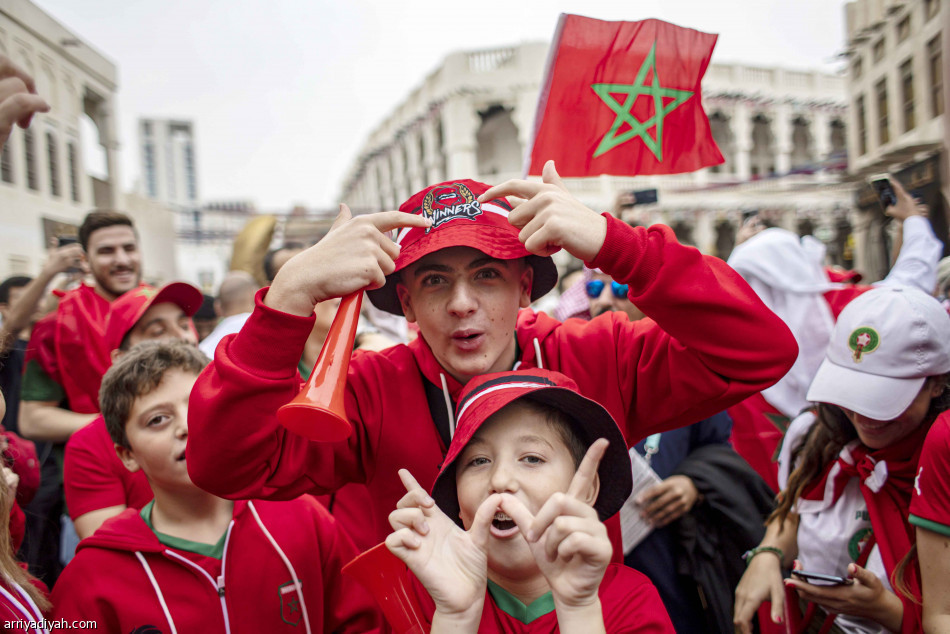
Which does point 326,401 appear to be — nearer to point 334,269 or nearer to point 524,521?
point 334,269

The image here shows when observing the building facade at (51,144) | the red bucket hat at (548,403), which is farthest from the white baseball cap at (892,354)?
the building facade at (51,144)

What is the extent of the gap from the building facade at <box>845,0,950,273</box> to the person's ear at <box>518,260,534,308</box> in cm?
166

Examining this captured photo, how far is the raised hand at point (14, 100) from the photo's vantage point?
68.2 inches

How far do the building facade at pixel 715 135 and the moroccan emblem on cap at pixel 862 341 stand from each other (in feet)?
56.4

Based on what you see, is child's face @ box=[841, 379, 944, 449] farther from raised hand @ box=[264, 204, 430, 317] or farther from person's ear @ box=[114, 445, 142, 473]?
person's ear @ box=[114, 445, 142, 473]

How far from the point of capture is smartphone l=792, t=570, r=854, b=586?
6.06ft

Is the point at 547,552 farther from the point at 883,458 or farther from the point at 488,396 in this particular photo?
the point at 883,458

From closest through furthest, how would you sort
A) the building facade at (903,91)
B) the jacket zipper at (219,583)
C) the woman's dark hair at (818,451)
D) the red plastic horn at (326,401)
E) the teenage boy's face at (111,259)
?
the red plastic horn at (326,401) < the jacket zipper at (219,583) < the woman's dark hair at (818,451) < the building facade at (903,91) < the teenage boy's face at (111,259)

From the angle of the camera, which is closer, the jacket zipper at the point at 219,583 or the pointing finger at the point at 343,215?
the pointing finger at the point at 343,215

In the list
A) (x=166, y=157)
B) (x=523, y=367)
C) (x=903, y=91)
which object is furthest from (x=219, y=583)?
(x=166, y=157)

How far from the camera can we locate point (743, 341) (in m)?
1.54

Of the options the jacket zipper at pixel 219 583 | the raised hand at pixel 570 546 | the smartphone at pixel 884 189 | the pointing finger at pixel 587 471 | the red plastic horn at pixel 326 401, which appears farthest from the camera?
the smartphone at pixel 884 189

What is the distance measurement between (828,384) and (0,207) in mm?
3322

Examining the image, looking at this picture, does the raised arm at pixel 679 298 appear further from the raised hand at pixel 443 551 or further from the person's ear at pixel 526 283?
the raised hand at pixel 443 551
